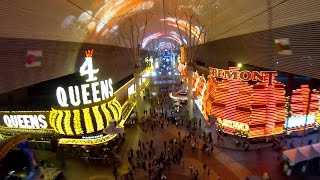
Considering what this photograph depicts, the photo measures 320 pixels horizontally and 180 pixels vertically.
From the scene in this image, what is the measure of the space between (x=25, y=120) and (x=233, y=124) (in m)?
13.1

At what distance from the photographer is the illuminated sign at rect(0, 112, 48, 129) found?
18.0m

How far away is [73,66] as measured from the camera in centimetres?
2050

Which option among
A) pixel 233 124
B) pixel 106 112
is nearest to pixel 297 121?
pixel 233 124

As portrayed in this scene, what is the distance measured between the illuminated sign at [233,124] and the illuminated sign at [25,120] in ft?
37.2

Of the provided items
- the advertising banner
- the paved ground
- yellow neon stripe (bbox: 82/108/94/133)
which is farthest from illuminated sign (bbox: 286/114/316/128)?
the advertising banner

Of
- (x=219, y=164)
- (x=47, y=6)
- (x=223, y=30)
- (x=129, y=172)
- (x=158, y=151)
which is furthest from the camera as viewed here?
(x=223, y=30)

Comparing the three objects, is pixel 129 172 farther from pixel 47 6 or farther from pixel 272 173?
pixel 47 6

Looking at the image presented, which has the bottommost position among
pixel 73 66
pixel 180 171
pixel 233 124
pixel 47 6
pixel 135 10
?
pixel 180 171

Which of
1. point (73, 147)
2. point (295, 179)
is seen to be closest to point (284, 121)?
point (295, 179)

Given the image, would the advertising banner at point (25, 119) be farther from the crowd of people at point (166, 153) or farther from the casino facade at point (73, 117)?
the crowd of people at point (166, 153)

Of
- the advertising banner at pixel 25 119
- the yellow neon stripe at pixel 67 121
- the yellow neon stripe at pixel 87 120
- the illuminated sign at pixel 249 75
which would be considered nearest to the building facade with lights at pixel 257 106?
the illuminated sign at pixel 249 75

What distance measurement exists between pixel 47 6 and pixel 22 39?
232 centimetres

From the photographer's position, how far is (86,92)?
704 inches

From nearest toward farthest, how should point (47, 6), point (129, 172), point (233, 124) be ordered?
point (47, 6)
point (129, 172)
point (233, 124)
